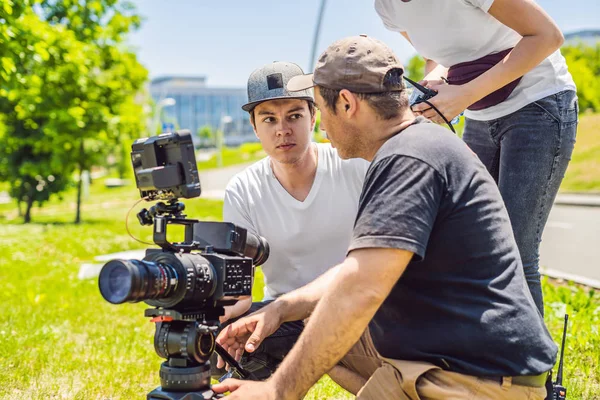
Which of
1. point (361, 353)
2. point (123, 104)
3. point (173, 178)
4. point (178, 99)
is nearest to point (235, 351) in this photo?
point (361, 353)

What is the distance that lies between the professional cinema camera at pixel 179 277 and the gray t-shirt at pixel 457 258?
549mm

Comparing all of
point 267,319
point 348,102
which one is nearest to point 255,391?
point 267,319

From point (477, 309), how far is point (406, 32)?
1742mm

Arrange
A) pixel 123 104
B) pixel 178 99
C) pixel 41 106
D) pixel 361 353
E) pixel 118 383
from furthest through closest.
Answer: pixel 178 99 → pixel 123 104 → pixel 41 106 → pixel 118 383 → pixel 361 353

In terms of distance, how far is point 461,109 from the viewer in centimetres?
300

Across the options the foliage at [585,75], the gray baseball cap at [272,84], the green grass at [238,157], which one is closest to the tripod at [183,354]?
the gray baseball cap at [272,84]

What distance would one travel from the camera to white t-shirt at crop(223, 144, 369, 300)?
374 centimetres

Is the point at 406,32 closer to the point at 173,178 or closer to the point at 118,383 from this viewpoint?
the point at 173,178

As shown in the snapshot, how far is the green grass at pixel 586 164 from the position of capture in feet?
81.5

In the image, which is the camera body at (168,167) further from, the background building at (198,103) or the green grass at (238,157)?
the background building at (198,103)

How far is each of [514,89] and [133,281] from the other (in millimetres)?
1926

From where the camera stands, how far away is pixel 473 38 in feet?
10.4

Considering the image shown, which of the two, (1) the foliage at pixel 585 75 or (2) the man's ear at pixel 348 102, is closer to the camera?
(2) the man's ear at pixel 348 102

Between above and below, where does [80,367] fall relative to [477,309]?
below
